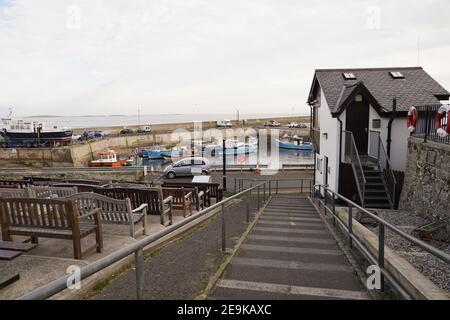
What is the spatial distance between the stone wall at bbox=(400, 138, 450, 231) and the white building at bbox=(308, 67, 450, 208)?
0.67 m

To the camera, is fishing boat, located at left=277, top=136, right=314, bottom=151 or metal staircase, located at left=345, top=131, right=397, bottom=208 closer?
metal staircase, located at left=345, top=131, right=397, bottom=208

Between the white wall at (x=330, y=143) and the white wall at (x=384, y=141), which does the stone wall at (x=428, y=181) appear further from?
the white wall at (x=330, y=143)

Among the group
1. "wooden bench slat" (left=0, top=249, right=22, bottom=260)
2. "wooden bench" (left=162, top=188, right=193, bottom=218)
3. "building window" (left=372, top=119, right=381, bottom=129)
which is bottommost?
"wooden bench" (left=162, top=188, right=193, bottom=218)

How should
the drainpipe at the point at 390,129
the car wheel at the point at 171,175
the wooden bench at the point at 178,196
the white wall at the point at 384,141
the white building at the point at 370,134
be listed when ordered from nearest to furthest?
the wooden bench at the point at 178,196 < the white building at the point at 370,134 < the drainpipe at the point at 390,129 < the white wall at the point at 384,141 < the car wheel at the point at 171,175

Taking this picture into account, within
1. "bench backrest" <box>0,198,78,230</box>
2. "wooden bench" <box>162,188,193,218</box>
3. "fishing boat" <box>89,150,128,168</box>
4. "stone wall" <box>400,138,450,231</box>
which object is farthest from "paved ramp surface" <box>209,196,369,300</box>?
"fishing boat" <box>89,150,128,168</box>

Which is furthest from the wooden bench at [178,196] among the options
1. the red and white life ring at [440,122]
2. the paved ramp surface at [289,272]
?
the red and white life ring at [440,122]

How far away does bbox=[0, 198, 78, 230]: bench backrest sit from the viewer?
4840 mm

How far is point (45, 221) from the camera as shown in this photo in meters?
5.18

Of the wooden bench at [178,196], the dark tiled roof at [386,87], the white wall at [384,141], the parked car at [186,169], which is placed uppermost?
the dark tiled roof at [386,87]

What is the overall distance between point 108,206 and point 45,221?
1.43 m

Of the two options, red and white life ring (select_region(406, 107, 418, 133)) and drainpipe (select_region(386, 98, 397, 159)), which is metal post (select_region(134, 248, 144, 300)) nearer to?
red and white life ring (select_region(406, 107, 418, 133))

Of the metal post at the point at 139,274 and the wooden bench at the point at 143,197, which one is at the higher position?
the metal post at the point at 139,274

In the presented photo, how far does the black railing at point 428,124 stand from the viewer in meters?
10.1

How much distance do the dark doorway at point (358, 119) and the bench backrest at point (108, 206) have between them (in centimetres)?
1141
